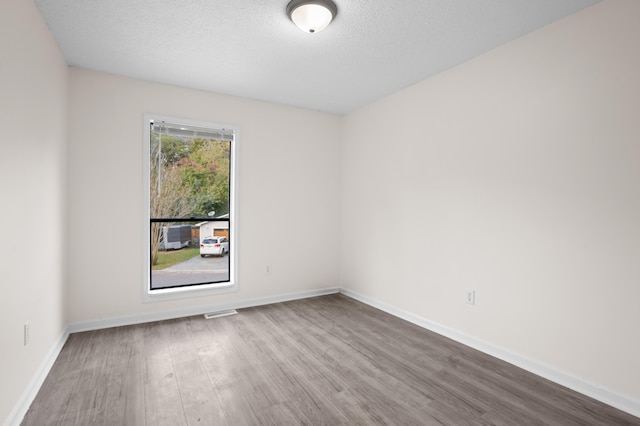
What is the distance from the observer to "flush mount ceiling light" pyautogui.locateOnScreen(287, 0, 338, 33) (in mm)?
2146

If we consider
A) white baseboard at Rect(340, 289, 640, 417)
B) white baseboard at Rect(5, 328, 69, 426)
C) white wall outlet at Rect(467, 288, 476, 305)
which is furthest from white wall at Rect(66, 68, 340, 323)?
white wall outlet at Rect(467, 288, 476, 305)

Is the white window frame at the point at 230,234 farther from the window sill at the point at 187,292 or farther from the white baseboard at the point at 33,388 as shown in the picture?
the white baseboard at the point at 33,388

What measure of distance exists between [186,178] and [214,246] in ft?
2.93

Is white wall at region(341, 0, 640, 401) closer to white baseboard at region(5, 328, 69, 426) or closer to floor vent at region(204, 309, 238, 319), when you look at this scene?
floor vent at region(204, 309, 238, 319)

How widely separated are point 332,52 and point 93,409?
317cm

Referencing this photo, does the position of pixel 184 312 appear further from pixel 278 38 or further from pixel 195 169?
pixel 278 38

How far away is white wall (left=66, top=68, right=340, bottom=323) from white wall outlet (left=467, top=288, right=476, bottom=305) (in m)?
2.17

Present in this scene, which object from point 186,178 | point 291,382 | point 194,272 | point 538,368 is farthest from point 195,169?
point 538,368

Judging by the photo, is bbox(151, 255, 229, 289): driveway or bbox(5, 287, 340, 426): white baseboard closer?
bbox(5, 287, 340, 426): white baseboard

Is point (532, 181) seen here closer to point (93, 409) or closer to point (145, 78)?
point (93, 409)

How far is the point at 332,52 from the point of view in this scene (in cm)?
288

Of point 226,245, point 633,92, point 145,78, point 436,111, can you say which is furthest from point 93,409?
point 633,92

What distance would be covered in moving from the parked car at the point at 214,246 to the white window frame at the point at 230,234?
0.10 m

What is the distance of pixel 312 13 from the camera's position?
86.5 inches
